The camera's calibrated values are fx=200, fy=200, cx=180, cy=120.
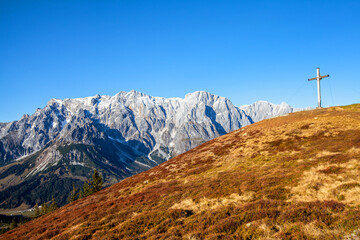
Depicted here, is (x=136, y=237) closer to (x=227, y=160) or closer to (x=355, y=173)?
(x=355, y=173)

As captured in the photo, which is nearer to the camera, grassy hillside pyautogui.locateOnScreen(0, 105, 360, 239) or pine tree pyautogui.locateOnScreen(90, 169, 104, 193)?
grassy hillside pyautogui.locateOnScreen(0, 105, 360, 239)

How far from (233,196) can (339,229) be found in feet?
27.3

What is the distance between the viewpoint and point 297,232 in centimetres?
1021

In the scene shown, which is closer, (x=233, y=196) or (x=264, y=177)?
(x=233, y=196)

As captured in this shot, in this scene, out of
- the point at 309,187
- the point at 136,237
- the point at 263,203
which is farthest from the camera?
the point at 309,187

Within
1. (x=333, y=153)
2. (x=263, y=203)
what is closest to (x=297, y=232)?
(x=263, y=203)

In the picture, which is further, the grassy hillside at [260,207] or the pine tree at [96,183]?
the pine tree at [96,183]

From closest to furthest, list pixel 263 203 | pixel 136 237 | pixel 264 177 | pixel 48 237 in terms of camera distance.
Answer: pixel 136 237 → pixel 263 203 → pixel 48 237 → pixel 264 177


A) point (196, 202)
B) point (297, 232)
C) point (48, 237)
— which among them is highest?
point (297, 232)

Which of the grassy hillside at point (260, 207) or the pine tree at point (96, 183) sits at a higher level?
the grassy hillside at point (260, 207)

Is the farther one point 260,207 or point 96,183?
point 96,183

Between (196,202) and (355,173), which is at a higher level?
(355,173)

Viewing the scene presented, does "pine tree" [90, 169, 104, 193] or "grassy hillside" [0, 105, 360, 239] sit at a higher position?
"grassy hillside" [0, 105, 360, 239]

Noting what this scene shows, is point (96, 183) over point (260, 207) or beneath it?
beneath
